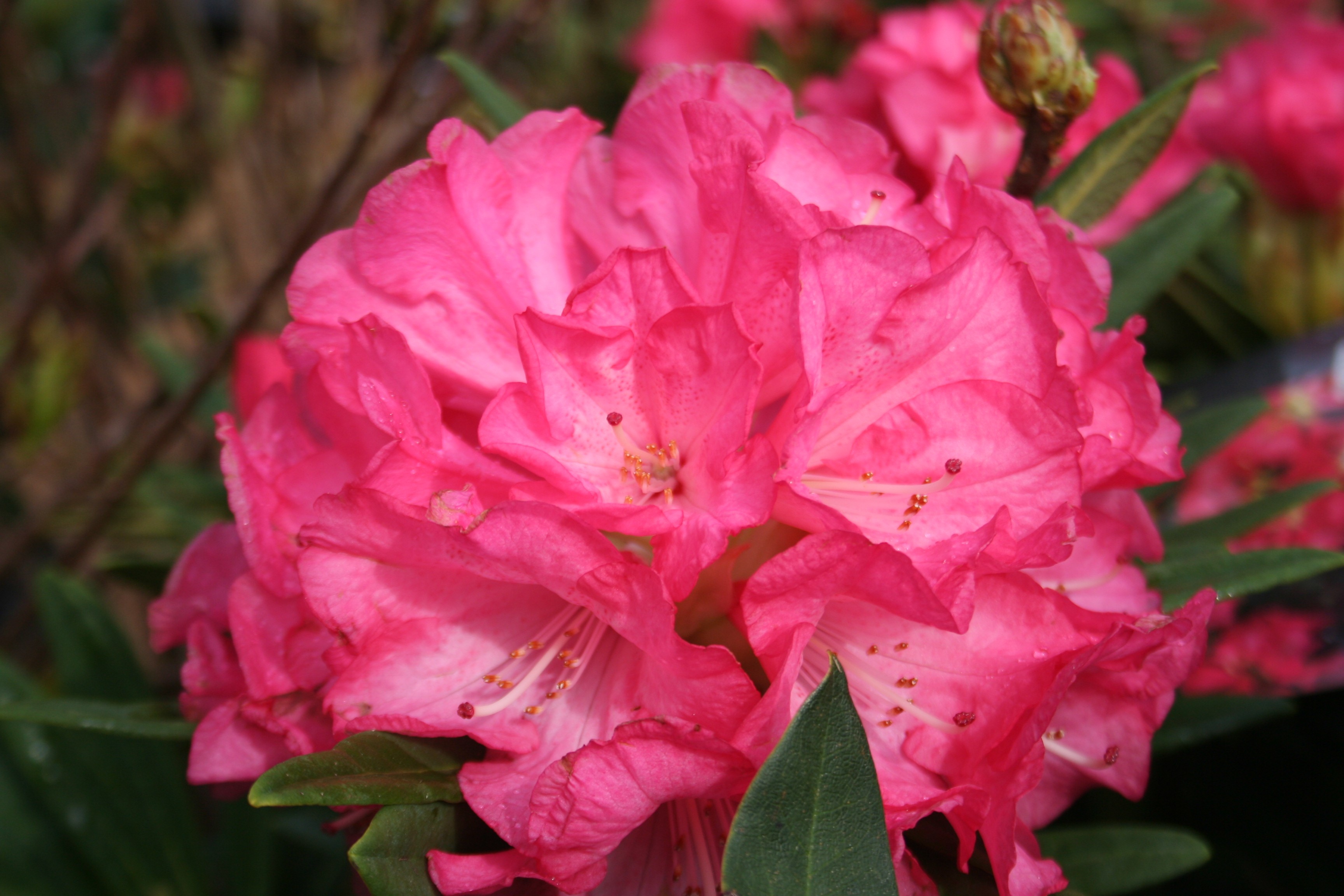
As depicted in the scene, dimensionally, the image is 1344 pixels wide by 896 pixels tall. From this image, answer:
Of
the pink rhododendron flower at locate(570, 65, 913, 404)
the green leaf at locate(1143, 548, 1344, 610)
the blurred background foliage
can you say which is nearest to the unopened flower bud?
the pink rhododendron flower at locate(570, 65, 913, 404)

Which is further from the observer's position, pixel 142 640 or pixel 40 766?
pixel 142 640

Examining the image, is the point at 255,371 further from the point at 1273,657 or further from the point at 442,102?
the point at 1273,657

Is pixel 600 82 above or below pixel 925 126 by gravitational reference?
below

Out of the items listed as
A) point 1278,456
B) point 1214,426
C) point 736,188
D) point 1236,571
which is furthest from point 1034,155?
point 1278,456

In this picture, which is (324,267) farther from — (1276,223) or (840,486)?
(1276,223)

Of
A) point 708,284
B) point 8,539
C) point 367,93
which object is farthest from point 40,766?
point 367,93

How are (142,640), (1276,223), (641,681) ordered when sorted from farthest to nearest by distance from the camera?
(142,640)
(1276,223)
(641,681)

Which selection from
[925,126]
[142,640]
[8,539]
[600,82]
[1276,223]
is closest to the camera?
[925,126]
